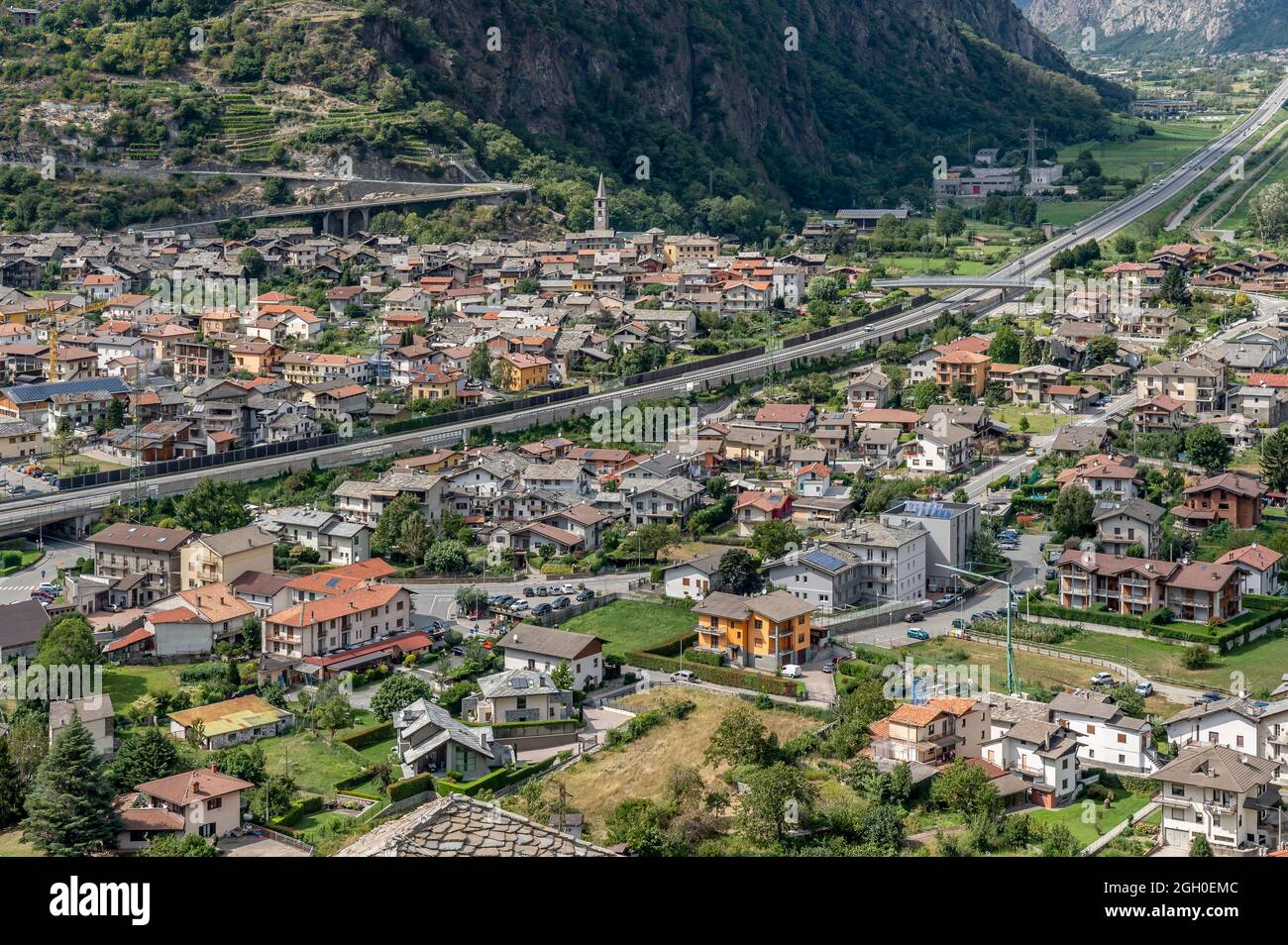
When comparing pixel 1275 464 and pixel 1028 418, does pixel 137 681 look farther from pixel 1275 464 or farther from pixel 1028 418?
pixel 1028 418

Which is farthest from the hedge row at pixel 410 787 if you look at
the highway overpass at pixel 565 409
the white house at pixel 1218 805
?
the highway overpass at pixel 565 409

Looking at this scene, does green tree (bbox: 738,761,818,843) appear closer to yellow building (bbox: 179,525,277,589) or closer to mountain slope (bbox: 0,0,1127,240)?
yellow building (bbox: 179,525,277,589)

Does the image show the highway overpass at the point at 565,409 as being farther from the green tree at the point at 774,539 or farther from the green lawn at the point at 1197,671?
the green lawn at the point at 1197,671

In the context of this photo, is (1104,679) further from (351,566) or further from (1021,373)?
(1021,373)

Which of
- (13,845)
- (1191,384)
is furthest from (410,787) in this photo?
(1191,384)
